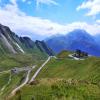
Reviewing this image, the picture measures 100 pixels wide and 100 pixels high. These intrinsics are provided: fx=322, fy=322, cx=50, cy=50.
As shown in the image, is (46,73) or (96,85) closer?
(96,85)

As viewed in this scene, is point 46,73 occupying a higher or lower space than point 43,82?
higher

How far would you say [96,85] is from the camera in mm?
34219

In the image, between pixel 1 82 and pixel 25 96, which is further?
pixel 1 82

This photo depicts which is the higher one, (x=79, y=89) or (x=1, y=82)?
(x=1, y=82)

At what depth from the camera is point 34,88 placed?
32.5m

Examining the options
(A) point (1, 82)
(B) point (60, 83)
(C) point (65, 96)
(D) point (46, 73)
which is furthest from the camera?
(A) point (1, 82)

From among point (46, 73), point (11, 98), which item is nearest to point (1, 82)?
point (46, 73)

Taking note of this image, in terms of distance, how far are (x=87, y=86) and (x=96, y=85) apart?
1540 millimetres

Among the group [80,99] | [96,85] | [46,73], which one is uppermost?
[46,73]

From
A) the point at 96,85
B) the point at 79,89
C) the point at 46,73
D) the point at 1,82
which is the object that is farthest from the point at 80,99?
the point at 1,82

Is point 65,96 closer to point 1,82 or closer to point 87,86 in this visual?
point 87,86

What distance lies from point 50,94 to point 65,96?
145cm

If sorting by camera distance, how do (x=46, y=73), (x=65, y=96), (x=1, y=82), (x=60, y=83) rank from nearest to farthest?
(x=65, y=96)
(x=60, y=83)
(x=46, y=73)
(x=1, y=82)

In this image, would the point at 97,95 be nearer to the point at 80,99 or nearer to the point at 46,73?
the point at 80,99
